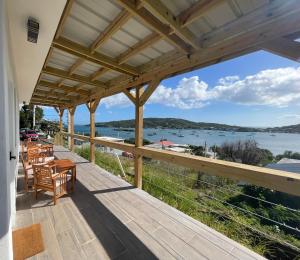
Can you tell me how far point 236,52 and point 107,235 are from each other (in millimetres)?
2824

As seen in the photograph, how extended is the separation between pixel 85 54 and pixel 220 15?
2.05 metres

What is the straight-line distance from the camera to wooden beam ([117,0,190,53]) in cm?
184

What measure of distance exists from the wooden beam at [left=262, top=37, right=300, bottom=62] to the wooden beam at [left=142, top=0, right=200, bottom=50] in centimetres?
87

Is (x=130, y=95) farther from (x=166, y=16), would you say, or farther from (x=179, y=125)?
(x=179, y=125)

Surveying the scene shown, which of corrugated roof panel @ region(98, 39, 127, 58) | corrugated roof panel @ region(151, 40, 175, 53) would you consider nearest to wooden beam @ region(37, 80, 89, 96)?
corrugated roof panel @ region(98, 39, 127, 58)

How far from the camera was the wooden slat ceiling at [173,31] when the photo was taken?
1.83 m

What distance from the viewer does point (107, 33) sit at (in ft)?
8.15

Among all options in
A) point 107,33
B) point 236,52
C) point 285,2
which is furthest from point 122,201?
point 285,2

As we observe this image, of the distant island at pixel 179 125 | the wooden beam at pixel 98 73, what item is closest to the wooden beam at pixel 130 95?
the wooden beam at pixel 98 73

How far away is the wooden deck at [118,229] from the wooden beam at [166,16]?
8.21 feet

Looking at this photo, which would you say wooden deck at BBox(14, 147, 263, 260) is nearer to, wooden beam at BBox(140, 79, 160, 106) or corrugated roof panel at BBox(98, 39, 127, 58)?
wooden beam at BBox(140, 79, 160, 106)

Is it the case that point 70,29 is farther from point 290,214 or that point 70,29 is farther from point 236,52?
point 290,214

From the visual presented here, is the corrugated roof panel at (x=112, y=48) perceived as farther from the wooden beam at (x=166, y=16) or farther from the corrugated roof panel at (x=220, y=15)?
the corrugated roof panel at (x=220, y=15)

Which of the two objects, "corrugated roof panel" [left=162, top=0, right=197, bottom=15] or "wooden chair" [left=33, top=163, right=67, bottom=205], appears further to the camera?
"wooden chair" [left=33, top=163, right=67, bottom=205]
